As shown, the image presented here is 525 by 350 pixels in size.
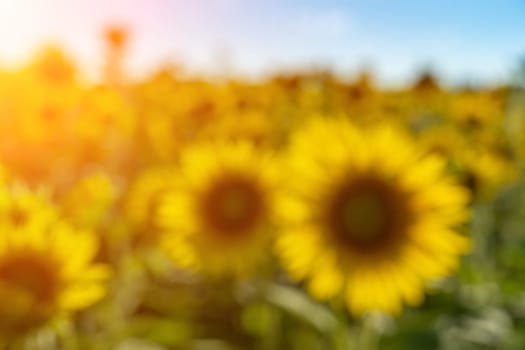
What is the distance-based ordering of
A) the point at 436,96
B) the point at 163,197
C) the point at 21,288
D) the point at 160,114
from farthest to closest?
the point at 436,96 → the point at 160,114 → the point at 163,197 → the point at 21,288

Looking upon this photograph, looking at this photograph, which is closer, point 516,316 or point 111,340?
point 111,340

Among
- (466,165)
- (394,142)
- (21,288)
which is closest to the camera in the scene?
(21,288)

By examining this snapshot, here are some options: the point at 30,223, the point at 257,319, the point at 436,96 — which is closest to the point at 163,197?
the point at 257,319

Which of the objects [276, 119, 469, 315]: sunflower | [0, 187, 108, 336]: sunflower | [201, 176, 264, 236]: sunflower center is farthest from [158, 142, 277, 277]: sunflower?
[0, 187, 108, 336]: sunflower

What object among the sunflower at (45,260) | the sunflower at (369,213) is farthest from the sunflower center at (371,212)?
the sunflower at (45,260)

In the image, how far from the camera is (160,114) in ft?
14.6

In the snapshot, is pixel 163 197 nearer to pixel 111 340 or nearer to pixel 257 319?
pixel 257 319

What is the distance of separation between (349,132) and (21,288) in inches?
45.0

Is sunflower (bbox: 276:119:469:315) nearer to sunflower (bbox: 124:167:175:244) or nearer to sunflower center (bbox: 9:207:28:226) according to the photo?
sunflower (bbox: 124:167:175:244)

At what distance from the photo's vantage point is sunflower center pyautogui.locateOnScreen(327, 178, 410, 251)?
2.50 m

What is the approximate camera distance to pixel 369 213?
2525 mm

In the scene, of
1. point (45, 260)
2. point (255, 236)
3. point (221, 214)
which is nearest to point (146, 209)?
point (221, 214)

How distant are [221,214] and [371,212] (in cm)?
52

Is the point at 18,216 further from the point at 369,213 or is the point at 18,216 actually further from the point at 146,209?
the point at 146,209
